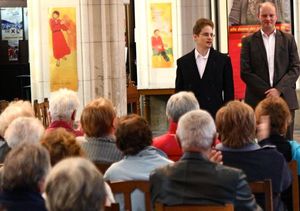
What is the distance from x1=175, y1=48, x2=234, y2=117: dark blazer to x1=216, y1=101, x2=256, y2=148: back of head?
2802 mm

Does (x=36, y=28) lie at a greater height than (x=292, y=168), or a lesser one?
greater

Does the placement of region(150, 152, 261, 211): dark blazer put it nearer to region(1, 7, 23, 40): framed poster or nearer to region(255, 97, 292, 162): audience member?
region(255, 97, 292, 162): audience member

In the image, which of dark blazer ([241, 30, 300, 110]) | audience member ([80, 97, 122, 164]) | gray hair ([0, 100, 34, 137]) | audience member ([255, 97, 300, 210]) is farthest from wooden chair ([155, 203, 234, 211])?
dark blazer ([241, 30, 300, 110])

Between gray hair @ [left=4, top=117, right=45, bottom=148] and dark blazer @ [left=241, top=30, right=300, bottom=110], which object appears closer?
gray hair @ [left=4, top=117, right=45, bottom=148]

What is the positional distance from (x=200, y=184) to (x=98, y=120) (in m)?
1.62

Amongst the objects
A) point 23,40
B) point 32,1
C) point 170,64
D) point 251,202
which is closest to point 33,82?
point 32,1

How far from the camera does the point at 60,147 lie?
4223mm

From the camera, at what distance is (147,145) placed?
4566mm

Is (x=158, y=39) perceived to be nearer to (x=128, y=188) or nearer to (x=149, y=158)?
(x=149, y=158)

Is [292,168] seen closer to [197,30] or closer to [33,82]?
[197,30]

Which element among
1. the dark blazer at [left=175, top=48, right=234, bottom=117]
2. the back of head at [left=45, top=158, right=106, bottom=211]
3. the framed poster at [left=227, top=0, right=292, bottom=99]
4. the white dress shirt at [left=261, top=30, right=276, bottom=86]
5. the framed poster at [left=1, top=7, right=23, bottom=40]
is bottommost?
the back of head at [left=45, top=158, right=106, bottom=211]

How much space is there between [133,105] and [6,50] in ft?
23.8

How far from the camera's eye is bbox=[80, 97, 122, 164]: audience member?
5203mm

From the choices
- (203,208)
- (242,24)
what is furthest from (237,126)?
(242,24)
